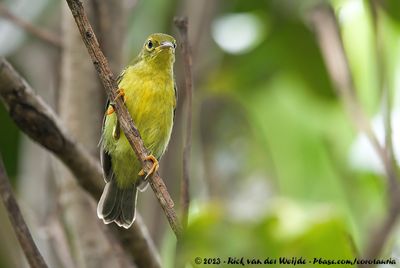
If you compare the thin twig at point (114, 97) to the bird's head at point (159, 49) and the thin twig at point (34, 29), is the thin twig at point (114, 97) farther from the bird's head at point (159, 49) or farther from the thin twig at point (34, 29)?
the thin twig at point (34, 29)

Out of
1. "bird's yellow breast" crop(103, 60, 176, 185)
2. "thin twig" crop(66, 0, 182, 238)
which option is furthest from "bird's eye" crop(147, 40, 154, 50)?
"thin twig" crop(66, 0, 182, 238)

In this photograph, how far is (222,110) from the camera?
558cm

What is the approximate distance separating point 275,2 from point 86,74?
1495 millimetres

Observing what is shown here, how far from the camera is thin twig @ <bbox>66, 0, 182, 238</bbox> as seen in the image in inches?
89.0

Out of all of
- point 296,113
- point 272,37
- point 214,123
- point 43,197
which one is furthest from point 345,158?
point 43,197

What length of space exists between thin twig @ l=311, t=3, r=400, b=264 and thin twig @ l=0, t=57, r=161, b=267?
99cm

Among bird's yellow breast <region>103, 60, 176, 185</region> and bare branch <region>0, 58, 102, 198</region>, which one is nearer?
bare branch <region>0, 58, 102, 198</region>

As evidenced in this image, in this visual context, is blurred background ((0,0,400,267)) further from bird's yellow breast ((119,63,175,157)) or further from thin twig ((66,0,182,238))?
thin twig ((66,0,182,238))

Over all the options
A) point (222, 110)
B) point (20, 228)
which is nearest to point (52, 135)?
point (20, 228)

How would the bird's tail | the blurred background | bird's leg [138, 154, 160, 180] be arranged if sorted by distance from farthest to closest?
the blurred background < the bird's tail < bird's leg [138, 154, 160, 180]

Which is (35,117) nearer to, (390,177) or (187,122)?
(187,122)

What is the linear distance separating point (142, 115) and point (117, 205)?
50 centimetres

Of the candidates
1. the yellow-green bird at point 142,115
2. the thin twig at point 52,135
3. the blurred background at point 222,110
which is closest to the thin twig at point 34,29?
the blurred background at point 222,110

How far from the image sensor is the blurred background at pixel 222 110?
144 inches
